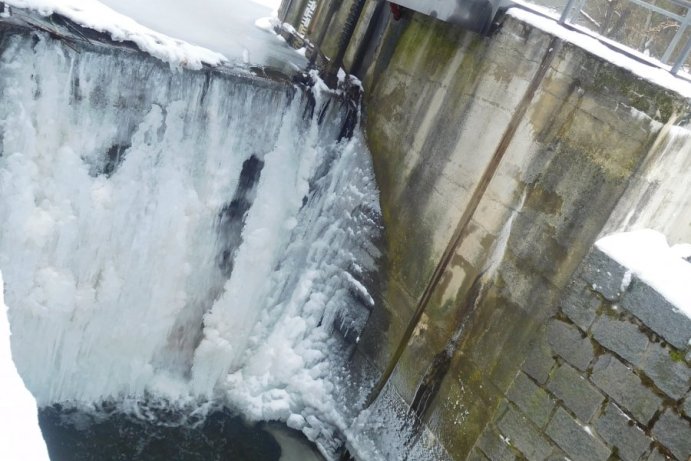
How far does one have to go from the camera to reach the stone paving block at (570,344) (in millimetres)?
3763

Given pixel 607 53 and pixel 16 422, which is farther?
pixel 607 53

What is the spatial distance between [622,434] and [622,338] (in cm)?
62

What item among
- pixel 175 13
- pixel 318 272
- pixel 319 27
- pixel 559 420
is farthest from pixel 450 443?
pixel 175 13

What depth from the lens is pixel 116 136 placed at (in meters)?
5.14

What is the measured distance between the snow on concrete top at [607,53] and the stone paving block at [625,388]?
2.08 meters

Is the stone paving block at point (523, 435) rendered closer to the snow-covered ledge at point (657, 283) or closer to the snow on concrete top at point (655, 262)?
the snow-covered ledge at point (657, 283)

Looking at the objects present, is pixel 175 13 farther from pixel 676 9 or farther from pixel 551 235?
pixel 676 9

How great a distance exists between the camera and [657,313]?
336 centimetres

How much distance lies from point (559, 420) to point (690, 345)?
1077 millimetres

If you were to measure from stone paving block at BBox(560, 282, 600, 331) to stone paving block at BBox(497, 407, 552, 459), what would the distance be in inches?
35.7

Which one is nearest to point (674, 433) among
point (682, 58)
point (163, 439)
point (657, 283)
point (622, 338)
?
point (622, 338)

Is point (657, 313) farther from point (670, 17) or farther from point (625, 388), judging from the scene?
point (670, 17)

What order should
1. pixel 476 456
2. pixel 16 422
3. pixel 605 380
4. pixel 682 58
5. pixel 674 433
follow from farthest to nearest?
1. pixel 476 456
2. pixel 682 58
3. pixel 605 380
4. pixel 674 433
5. pixel 16 422

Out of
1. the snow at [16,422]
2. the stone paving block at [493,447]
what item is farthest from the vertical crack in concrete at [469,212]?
the snow at [16,422]
